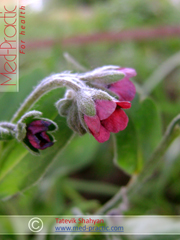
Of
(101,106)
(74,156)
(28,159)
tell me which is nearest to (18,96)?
(28,159)

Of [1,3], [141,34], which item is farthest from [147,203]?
[1,3]

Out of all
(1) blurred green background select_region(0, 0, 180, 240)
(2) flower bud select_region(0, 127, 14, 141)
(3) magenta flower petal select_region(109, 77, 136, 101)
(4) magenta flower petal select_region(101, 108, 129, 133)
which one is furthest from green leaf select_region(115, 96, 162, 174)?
(2) flower bud select_region(0, 127, 14, 141)

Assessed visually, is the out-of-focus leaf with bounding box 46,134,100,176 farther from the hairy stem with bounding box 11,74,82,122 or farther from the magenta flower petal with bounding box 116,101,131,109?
the magenta flower petal with bounding box 116,101,131,109

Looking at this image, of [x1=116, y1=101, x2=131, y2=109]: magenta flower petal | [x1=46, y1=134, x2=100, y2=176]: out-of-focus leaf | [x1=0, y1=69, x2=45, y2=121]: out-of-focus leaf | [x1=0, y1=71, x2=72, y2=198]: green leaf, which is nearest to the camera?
[x1=116, y1=101, x2=131, y2=109]: magenta flower petal

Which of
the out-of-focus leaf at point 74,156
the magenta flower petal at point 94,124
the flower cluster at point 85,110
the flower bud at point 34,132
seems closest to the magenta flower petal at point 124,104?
the flower cluster at point 85,110

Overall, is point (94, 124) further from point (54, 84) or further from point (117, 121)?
point (54, 84)

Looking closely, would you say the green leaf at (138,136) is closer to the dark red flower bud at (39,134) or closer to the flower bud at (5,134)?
the dark red flower bud at (39,134)
